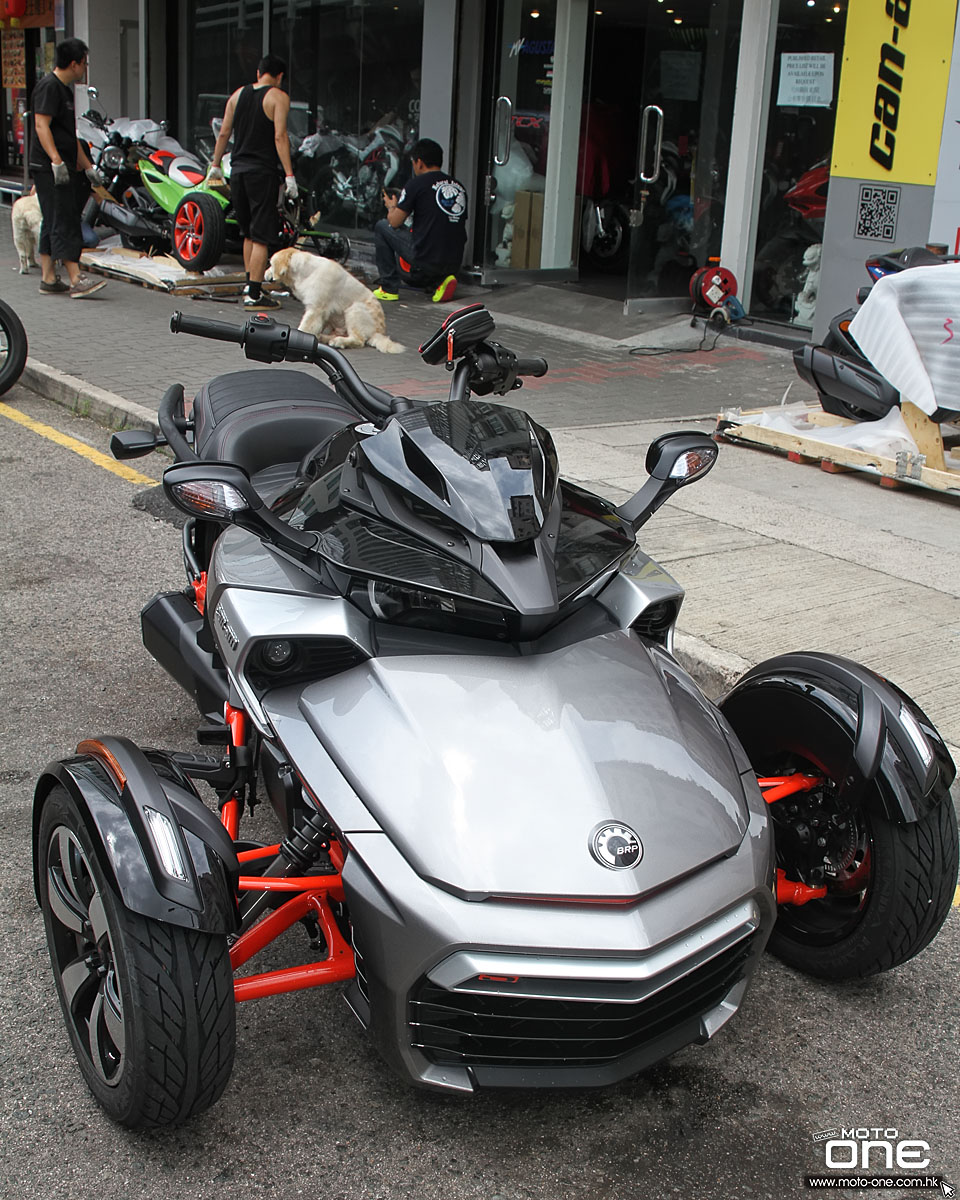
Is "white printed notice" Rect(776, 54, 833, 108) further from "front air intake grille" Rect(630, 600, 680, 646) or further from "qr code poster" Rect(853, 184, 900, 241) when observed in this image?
"front air intake grille" Rect(630, 600, 680, 646)

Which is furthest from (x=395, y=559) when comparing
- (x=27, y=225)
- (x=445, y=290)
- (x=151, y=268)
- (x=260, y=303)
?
(x=27, y=225)

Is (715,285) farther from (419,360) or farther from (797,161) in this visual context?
(419,360)

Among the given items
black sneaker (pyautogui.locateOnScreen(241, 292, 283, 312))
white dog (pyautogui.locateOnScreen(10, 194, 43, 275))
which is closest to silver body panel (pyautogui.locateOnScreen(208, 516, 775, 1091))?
black sneaker (pyautogui.locateOnScreen(241, 292, 283, 312))

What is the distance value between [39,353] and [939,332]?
21.3 feet

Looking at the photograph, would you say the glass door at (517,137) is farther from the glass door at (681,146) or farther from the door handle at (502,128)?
the glass door at (681,146)

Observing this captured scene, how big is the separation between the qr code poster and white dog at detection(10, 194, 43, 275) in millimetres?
7444

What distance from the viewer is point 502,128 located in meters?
13.6

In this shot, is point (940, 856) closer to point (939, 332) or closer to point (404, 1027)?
point (404, 1027)

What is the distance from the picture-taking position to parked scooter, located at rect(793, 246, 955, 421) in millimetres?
7234

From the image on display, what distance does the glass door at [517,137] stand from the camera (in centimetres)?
1323

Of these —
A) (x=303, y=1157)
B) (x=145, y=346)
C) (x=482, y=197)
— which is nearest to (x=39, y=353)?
(x=145, y=346)

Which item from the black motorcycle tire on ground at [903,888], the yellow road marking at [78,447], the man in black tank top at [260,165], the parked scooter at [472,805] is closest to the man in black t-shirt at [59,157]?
the man in black tank top at [260,165]

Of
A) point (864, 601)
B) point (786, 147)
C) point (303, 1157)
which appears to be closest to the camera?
point (303, 1157)

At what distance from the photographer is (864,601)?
5.18 meters
